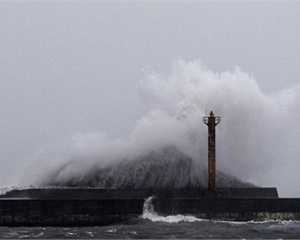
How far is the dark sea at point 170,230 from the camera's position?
25.2m

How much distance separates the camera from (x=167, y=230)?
26.9 m

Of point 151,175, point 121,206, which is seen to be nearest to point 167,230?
point 121,206

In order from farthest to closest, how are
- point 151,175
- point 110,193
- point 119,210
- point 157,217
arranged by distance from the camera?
point 151,175 → point 110,193 → point 157,217 → point 119,210

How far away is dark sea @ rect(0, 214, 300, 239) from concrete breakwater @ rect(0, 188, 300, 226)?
0.61 meters

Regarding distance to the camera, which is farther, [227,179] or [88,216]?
[227,179]

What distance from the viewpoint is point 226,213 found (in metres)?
31.3

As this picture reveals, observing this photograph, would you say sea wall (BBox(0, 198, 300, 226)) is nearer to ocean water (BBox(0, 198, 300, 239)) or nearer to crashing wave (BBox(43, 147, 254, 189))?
ocean water (BBox(0, 198, 300, 239))

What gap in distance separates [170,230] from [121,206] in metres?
4.21

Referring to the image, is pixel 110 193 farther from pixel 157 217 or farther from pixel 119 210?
pixel 157 217

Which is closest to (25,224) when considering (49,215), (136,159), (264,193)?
(49,215)

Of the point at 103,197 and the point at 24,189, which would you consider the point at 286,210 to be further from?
the point at 24,189

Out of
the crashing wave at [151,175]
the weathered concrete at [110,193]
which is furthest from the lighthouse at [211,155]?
the crashing wave at [151,175]

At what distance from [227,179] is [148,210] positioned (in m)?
8.17

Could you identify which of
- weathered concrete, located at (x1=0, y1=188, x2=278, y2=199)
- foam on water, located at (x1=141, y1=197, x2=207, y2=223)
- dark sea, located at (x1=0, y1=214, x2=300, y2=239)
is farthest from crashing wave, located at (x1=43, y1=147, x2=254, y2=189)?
dark sea, located at (x1=0, y1=214, x2=300, y2=239)
